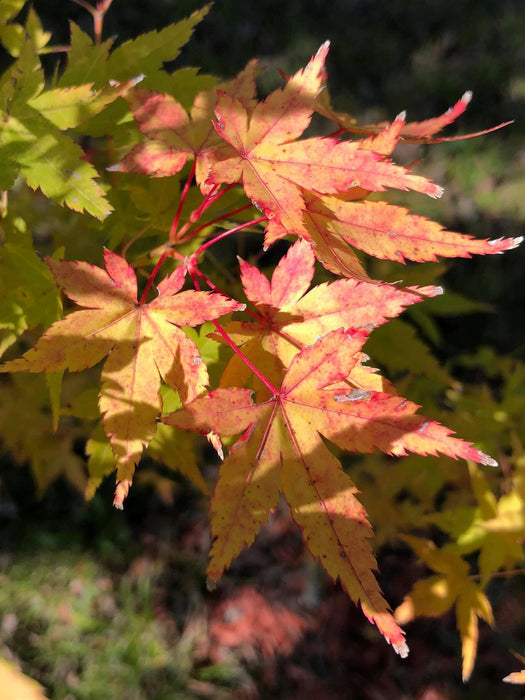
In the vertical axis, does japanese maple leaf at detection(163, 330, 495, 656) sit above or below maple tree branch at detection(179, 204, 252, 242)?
below

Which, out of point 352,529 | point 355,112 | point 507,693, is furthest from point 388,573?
point 355,112

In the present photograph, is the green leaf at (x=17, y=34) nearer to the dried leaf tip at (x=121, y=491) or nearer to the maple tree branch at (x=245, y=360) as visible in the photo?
the maple tree branch at (x=245, y=360)

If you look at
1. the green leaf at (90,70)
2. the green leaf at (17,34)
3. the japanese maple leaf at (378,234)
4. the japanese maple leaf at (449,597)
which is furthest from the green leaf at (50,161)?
the japanese maple leaf at (449,597)

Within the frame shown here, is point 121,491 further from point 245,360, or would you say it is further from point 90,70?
point 90,70

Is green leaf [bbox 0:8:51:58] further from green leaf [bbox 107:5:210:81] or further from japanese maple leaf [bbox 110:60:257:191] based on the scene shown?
japanese maple leaf [bbox 110:60:257:191]

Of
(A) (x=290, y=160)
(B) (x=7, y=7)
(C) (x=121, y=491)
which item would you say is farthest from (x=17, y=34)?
(C) (x=121, y=491)

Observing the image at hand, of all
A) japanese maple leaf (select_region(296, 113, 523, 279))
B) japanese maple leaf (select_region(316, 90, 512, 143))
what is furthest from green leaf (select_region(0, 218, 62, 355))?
japanese maple leaf (select_region(316, 90, 512, 143))

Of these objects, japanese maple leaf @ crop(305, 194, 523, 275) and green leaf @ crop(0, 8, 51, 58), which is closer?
japanese maple leaf @ crop(305, 194, 523, 275)
